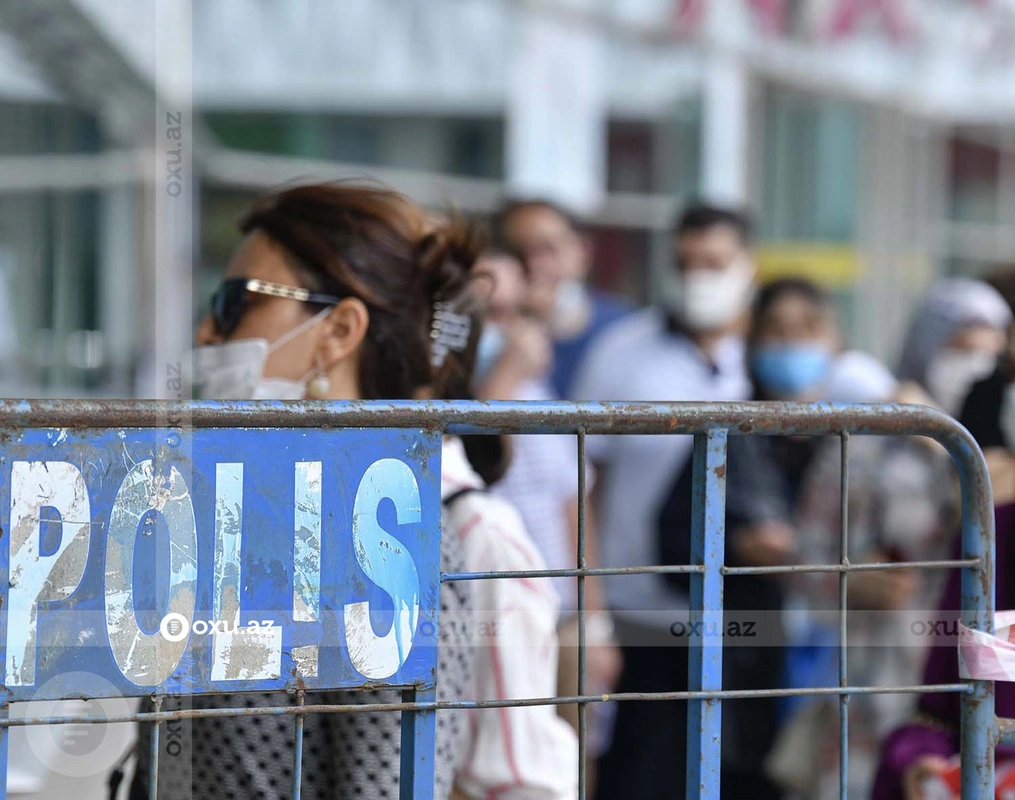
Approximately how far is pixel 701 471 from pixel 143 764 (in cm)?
86

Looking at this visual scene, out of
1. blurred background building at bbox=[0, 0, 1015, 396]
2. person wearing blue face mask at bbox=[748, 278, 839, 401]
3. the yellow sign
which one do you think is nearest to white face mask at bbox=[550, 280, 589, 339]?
person wearing blue face mask at bbox=[748, 278, 839, 401]

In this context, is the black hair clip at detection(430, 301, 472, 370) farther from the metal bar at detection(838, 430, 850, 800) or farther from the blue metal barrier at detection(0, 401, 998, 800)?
the metal bar at detection(838, 430, 850, 800)

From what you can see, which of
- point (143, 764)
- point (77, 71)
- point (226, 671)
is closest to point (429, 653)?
point (226, 671)

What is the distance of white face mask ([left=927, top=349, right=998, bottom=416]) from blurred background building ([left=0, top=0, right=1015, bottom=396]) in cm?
451

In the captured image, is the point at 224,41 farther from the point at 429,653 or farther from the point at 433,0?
the point at 429,653

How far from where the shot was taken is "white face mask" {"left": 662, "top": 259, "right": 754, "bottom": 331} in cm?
432

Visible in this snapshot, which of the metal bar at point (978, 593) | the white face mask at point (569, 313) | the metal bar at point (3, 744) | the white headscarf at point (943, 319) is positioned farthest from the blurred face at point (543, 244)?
the metal bar at point (3, 744)

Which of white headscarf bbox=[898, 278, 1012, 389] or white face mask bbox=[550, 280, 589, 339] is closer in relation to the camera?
white headscarf bbox=[898, 278, 1012, 389]

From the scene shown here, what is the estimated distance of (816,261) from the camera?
10.7 metres

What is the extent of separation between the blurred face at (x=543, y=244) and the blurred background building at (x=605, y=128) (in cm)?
331

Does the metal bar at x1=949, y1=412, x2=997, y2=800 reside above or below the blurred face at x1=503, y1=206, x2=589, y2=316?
below

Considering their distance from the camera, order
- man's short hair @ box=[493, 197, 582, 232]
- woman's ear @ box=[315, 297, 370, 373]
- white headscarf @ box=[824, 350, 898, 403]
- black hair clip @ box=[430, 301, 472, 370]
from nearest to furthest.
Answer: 1. woman's ear @ box=[315, 297, 370, 373]
2. black hair clip @ box=[430, 301, 472, 370]
3. white headscarf @ box=[824, 350, 898, 403]
4. man's short hair @ box=[493, 197, 582, 232]

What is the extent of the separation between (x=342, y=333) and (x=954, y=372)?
8.94 feet

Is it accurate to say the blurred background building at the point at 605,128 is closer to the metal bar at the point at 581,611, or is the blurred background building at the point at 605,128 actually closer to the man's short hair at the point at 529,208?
the man's short hair at the point at 529,208
